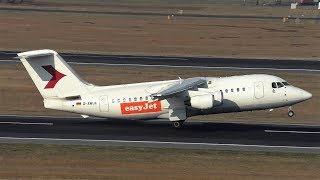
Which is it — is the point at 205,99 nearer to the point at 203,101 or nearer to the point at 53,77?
the point at 203,101

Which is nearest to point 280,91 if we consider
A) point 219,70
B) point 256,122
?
point 256,122

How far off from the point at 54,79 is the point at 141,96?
5851 millimetres

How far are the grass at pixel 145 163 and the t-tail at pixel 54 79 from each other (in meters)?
6.79

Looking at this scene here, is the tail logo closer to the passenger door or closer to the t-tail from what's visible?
the t-tail

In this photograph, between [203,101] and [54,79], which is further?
[54,79]

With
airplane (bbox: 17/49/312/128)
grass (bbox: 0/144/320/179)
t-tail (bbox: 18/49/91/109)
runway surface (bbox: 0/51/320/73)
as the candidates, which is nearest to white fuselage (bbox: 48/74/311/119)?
airplane (bbox: 17/49/312/128)

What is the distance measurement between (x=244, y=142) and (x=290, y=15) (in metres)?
121

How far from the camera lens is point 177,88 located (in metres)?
48.7

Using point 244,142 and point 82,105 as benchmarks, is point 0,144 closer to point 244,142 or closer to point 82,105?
point 82,105

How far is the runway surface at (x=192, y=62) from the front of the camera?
7834cm

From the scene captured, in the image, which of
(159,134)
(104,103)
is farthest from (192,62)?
(159,134)

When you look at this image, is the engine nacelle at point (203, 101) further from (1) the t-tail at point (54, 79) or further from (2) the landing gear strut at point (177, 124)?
(1) the t-tail at point (54, 79)

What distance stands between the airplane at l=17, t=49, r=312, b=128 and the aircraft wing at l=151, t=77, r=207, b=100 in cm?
9

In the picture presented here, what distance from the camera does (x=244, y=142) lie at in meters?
46.1
